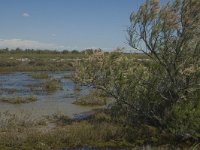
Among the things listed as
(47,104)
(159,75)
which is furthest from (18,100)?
(159,75)

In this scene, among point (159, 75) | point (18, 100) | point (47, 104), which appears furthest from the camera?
point (18, 100)

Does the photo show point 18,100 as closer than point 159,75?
No

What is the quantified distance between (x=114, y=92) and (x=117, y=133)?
176cm

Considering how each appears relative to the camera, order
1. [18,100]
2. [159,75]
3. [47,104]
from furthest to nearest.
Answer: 1. [18,100]
2. [47,104]
3. [159,75]

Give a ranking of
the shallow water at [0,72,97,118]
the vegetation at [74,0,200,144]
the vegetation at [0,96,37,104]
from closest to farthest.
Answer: the vegetation at [74,0,200,144], the shallow water at [0,72,97,118], the vegetation at [0,96,37,104]

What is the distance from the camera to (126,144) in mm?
14422

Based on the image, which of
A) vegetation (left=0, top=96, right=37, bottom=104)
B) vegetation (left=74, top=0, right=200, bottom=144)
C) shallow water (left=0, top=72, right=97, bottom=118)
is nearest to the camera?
vegetation (left=74, top=0, right=200, bottom=144)

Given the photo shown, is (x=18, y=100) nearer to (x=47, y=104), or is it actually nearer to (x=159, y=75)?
(x=47, y=104)

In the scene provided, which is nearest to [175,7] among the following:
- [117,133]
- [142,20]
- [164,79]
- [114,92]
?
[142,20]

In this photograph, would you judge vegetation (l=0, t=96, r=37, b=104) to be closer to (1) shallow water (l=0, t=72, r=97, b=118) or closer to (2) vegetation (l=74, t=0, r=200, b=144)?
(1) shallow water (l=0, t=72, r=97, b=118)

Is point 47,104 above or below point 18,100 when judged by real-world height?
below

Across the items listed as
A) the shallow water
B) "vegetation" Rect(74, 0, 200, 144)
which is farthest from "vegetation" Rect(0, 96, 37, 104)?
"vegetation" Rect(74, 0, 200, 144)

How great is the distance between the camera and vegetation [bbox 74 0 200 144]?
14.6 metres

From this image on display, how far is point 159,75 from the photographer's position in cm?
1598
